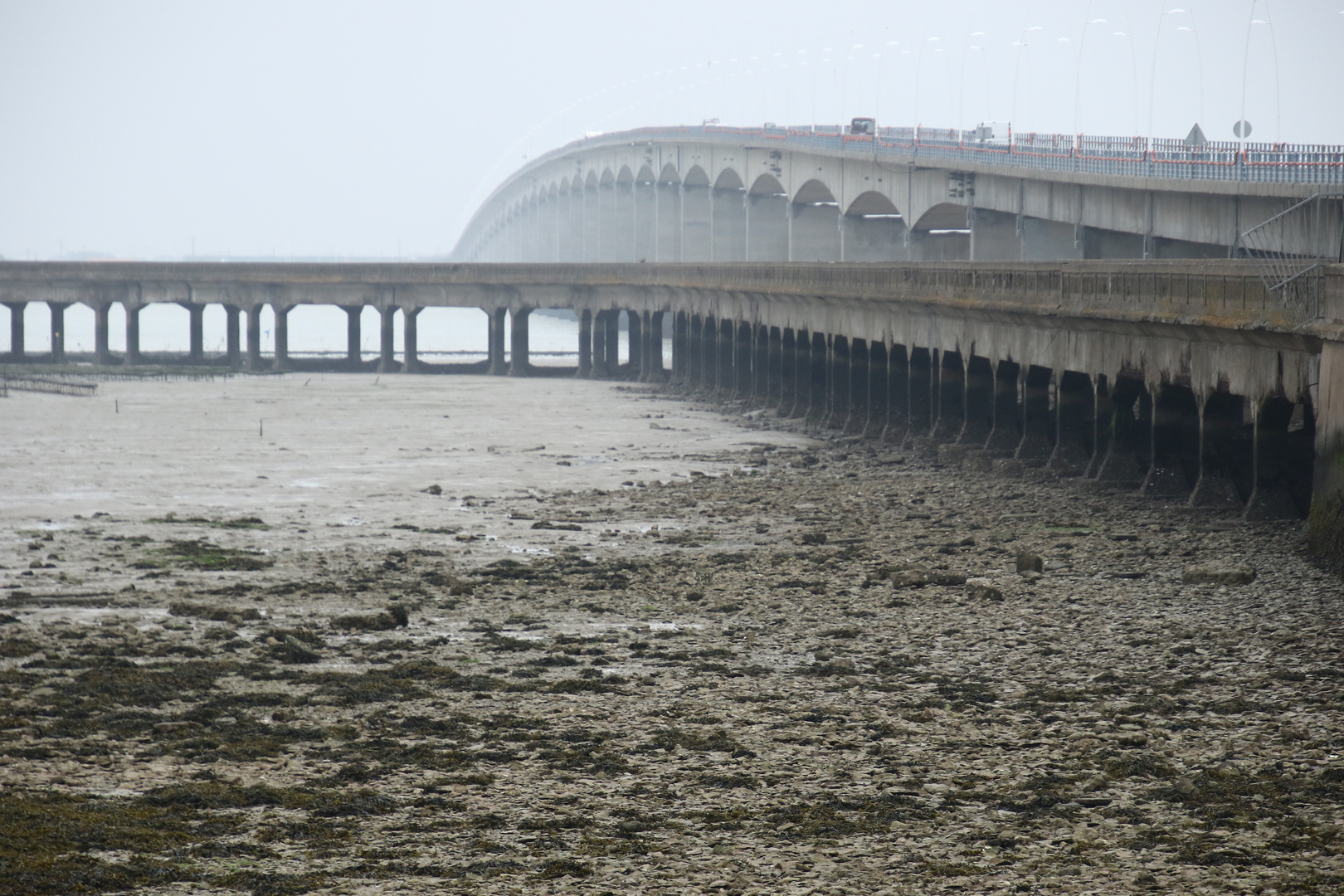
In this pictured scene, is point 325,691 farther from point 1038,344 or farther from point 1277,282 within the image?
point 1038,344

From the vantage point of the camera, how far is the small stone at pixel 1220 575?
2019 cm

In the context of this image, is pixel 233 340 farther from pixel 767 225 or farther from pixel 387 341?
pixel 767 225

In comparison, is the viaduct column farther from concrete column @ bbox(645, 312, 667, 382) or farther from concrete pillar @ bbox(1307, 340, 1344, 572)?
concrete pillar @ bbox(1307, 340, 1344, 572)

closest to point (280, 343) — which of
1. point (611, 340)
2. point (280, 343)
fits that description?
point (280, 343)

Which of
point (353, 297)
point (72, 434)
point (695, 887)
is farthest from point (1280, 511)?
point (353, 297)

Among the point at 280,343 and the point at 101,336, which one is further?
the point at 280,343

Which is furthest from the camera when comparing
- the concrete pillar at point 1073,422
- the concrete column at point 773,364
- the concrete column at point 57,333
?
the concrete column at point 57,333

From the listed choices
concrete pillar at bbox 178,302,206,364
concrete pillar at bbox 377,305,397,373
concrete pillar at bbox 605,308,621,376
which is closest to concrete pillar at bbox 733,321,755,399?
concrete pillar at bbox 605,308,621,376

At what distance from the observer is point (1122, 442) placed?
103 feet

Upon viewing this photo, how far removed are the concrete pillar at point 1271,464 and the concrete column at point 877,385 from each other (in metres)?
21.6

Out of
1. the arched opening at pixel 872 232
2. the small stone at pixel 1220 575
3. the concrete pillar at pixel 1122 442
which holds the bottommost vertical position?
the small stone at pixel 1220 575

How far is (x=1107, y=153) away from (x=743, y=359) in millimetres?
16241

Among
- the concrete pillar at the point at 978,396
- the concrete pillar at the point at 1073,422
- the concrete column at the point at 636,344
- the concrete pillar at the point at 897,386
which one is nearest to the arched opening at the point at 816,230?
the concrete column at the point at 636,344

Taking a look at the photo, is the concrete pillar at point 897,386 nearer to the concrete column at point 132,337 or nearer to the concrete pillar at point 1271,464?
the concrete pillar at point 1271,464
